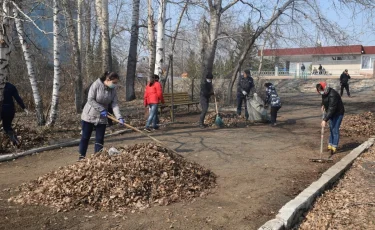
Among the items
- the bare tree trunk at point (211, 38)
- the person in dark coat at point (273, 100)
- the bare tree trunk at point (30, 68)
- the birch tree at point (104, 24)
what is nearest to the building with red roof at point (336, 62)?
the bare tree trunk at point (211, 38)

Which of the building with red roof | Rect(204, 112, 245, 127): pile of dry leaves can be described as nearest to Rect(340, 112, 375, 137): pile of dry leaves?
Rect(204, 112, 245, 127): pile of dry leaves

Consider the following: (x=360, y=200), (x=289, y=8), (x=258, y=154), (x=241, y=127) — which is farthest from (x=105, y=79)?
(x=289, y=8)

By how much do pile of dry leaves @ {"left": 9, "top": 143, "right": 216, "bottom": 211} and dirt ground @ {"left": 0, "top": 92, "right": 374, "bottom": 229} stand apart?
0.59ft

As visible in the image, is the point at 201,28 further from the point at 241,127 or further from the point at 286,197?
the point at 286,197

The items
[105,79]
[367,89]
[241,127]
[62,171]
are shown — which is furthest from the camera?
[367,89]

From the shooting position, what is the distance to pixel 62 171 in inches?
207

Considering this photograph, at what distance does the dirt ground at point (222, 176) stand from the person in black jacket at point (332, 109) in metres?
0.33

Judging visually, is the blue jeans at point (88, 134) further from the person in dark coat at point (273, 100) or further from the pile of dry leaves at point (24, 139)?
the person in dark coat at point (273, 100)

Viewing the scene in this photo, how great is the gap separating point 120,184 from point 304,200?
239 centimetres

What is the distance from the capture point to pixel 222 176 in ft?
19.7

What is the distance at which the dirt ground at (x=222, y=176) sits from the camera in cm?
421

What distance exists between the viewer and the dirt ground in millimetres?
4207

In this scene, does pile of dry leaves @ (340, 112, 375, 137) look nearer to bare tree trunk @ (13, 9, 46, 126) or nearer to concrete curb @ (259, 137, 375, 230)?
concrete curb @ (259, 137, 375, 230)

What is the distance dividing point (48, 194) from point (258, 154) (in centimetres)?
441
